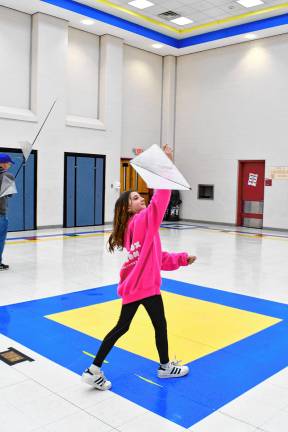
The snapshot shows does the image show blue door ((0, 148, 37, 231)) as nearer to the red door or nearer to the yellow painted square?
the red door

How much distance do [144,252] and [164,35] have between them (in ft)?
41.1

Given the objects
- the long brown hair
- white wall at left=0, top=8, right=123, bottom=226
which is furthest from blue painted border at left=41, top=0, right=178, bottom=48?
the long brown hair

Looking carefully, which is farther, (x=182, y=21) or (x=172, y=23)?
(x=172, y=23)

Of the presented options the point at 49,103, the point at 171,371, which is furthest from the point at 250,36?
the point at 171,371

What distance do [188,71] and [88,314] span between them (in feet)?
39.8

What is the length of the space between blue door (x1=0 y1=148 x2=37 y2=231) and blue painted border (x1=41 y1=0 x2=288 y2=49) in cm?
372

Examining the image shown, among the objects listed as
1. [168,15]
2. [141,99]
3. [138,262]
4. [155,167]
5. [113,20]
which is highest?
[168,15]

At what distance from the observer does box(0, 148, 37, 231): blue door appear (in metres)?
11.4

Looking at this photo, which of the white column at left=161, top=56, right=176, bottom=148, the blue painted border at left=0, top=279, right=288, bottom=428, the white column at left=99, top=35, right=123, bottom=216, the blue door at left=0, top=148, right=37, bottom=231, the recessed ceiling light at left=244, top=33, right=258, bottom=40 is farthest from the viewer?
the white column at left=161, top=56, right=176, bottom=148

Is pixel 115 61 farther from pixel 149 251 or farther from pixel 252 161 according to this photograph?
pixel 149 251

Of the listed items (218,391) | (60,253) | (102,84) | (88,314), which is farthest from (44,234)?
(218,391)

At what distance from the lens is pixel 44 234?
1091 centimetres

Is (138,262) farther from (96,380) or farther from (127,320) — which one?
(96,380)

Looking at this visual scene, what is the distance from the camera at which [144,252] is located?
9.43 ft
